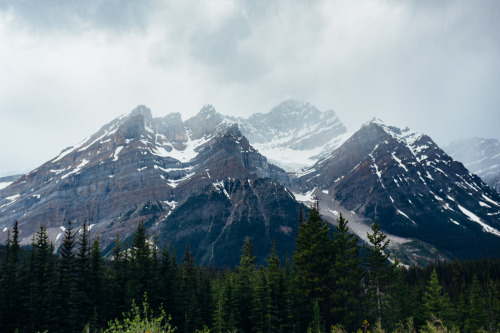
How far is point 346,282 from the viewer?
39.4 m

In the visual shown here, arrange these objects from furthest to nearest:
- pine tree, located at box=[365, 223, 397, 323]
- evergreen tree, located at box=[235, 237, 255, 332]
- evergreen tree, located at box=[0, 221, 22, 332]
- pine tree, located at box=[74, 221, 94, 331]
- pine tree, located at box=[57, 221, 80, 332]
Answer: evergreen tree, located at box=[235, 237, 255, 332] → pine tree, located at box=[74, 221, 94, 331] → pine tree, located at box=[57, 221, 80, 332] → evergreen tree, located at box=[0, 221, 22, 332] → pine tree, located at box=[365, 223, 397, 323]

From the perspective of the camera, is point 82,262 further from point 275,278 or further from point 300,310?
point 300,310

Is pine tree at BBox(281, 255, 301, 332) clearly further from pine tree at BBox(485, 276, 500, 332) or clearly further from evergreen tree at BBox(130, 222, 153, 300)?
pine tree at BBox(485, 276, 500, 332)

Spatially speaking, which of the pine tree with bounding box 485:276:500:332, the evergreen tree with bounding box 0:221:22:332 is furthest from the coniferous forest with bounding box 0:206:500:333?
the pine tree with bounding box 485:276:500:332

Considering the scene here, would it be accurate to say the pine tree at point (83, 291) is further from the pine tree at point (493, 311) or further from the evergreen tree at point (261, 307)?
the pine tree at point (493, 311)

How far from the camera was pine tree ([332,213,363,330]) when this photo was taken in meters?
39.1

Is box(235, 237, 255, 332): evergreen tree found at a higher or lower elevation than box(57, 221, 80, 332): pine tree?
lower

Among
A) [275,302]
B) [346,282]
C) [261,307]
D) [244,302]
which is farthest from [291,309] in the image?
[244,302]

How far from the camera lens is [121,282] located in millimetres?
51281

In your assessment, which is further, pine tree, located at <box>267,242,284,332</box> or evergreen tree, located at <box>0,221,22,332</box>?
pine tree, located at <box>267,242,284,332</box>

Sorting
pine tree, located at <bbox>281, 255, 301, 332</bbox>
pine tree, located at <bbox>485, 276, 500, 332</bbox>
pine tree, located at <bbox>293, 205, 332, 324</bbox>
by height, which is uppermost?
pine tree, located at <bbox>293, 205, 332, 324</bbox>

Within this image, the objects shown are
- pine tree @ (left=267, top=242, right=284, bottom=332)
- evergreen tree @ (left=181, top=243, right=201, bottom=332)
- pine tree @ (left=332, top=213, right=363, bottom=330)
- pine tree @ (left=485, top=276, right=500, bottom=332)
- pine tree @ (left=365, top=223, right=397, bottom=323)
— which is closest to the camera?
pine tree @ (left=332, top=213, right=363, bottom=330)

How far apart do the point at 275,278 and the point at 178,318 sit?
18860mm

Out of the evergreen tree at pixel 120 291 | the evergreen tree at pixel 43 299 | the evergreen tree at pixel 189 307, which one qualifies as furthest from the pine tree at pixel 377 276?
the evergreen tree at pixel 43 299
